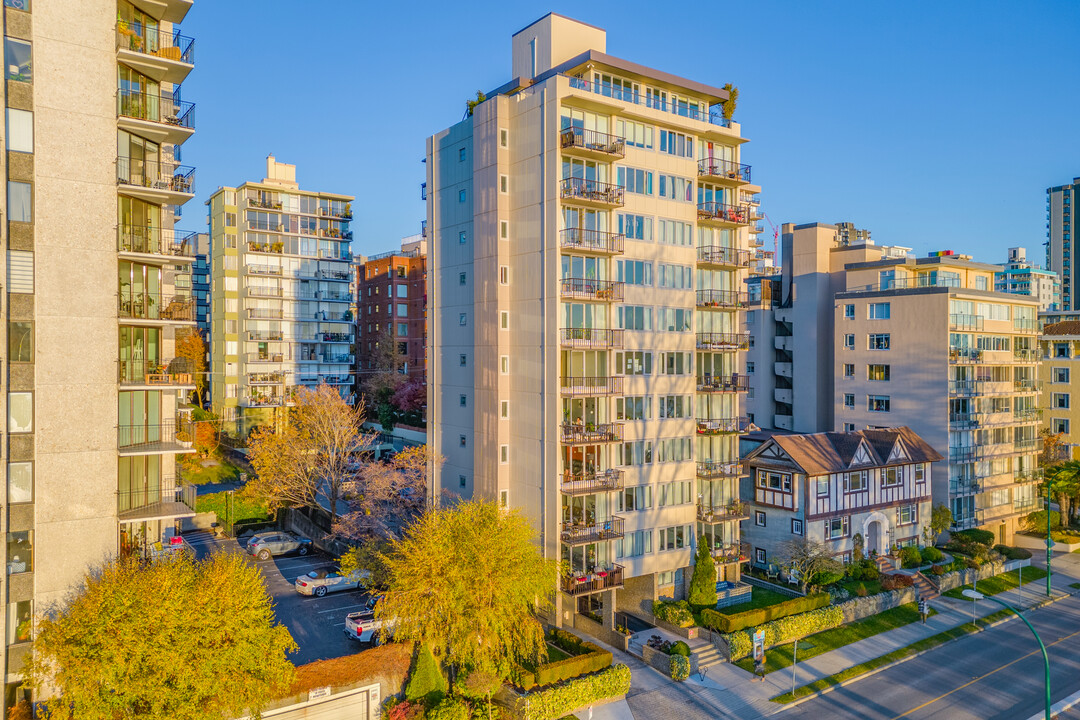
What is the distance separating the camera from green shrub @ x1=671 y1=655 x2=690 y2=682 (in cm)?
3491

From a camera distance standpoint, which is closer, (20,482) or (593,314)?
(20,482)

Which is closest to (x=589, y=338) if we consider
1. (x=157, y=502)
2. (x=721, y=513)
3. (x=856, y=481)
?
(x=721, y=513)

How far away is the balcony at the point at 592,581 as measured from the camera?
38.2 meters

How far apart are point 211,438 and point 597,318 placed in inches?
1894

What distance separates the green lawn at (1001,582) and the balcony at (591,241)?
33643 mm

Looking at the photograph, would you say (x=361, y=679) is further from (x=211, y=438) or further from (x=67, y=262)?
(x=211, y=438)

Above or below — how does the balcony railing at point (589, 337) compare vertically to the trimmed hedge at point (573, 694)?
above

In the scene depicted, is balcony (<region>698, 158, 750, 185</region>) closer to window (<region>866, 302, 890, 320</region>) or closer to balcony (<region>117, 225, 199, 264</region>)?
window (<region>866, 302, 890, 320</region>)

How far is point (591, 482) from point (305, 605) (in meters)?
17.9

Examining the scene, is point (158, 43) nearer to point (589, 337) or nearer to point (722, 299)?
point (589, 337)

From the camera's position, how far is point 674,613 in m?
39.7

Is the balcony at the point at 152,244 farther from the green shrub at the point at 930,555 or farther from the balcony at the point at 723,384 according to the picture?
the green shrub at the point at 930,555

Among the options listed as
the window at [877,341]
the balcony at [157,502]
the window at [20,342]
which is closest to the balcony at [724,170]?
the window at [877,341]

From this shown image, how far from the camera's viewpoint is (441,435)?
46.6 m
